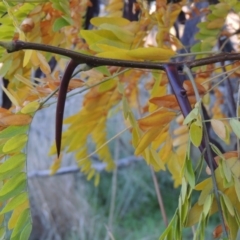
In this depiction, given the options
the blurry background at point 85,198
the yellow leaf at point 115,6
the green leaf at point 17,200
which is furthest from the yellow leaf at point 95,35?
the blurry background at point 85,198

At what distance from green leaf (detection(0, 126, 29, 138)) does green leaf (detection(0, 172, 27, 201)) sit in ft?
0.08

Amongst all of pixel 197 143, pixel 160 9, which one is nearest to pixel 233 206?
pixel 197 143

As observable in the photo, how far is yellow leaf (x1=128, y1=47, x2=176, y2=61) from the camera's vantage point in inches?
10.3

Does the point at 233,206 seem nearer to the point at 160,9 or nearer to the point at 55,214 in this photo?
the point at 160,9

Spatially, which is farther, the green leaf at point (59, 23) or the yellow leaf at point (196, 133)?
the green leaf at point (59, 23)

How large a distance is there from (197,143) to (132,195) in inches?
82.9

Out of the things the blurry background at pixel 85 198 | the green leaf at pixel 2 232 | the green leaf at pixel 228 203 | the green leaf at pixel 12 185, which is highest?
the green leaf at pixel 12 185

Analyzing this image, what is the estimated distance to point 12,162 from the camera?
271 mm

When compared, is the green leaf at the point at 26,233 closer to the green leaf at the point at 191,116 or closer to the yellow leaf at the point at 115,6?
the green leaf at the point at 191,116

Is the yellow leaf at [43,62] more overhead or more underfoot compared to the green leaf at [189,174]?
more overhead

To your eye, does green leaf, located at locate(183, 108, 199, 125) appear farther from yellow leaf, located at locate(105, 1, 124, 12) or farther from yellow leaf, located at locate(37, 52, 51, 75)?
yellow leaf, located at locate(105, 1, 124, 12)

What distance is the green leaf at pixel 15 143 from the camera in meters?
0.27

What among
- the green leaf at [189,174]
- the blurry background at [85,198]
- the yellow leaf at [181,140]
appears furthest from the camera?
the blurry background at [85,198]

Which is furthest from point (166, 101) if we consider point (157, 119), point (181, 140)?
point (181, 140)
